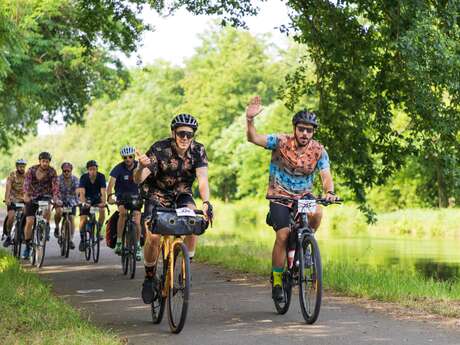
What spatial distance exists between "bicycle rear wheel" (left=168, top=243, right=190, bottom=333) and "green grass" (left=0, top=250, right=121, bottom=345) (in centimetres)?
61

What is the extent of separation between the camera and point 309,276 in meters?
8.41

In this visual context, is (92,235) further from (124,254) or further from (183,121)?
(183,121)

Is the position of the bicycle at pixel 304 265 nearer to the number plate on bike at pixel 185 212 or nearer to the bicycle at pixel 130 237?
the number plate on bike at pixel 185 212

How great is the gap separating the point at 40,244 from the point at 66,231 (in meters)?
2.49

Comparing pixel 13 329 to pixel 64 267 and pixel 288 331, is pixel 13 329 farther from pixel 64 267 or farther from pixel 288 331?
pixel 64 267

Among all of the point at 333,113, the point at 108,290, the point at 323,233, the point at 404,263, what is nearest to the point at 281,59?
the point at 323,233

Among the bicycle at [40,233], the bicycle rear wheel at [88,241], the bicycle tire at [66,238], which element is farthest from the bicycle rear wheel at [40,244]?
the bicycle tire at [66,238]

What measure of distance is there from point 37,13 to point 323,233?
16.3m

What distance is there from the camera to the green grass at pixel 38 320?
23.4ft

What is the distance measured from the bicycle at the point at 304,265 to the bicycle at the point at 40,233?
7.15m

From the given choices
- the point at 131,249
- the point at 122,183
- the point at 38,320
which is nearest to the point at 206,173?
the point at 38,320

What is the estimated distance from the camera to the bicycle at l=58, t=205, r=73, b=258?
17.4 m

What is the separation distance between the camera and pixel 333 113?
1720 centimetres

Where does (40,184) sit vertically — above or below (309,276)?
above
